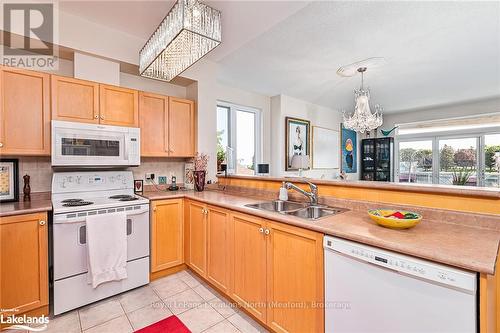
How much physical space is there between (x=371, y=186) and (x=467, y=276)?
2.90ft

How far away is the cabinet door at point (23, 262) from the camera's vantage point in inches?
67.1

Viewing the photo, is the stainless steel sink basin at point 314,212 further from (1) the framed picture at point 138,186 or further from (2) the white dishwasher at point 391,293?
(1) the framed picture at point 138,186

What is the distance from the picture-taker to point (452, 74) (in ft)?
11.7

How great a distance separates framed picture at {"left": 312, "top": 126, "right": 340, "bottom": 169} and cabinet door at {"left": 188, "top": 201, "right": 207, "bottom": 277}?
3334mm

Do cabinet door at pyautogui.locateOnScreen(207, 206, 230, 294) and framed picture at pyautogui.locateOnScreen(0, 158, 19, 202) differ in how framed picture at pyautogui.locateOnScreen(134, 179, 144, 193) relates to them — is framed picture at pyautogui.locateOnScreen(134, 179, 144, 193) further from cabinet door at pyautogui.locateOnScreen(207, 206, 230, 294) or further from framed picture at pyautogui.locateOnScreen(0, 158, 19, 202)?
cabinet door at pyautogui.locateOnScreen(207, 206, 230, 294)

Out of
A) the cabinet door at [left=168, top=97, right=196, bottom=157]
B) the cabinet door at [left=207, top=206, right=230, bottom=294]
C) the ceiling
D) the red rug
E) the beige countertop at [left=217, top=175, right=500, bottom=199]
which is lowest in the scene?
the red rug

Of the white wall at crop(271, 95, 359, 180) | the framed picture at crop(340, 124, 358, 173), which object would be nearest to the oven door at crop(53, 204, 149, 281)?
the white wall at crop(271, 95, 359, 180)

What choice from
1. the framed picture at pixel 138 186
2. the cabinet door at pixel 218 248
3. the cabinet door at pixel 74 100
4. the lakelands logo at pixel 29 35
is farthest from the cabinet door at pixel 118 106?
the cabinet door at pixel 218 248

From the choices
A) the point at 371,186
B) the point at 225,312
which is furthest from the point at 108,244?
the point at 371,186

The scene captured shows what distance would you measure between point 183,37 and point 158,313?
7.35 ft

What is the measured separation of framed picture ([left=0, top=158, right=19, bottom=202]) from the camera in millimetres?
2055

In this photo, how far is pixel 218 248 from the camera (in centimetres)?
214

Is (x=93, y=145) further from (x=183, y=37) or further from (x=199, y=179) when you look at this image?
(x=183, y=37)

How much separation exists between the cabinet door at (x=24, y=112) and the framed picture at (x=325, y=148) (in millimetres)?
4437
